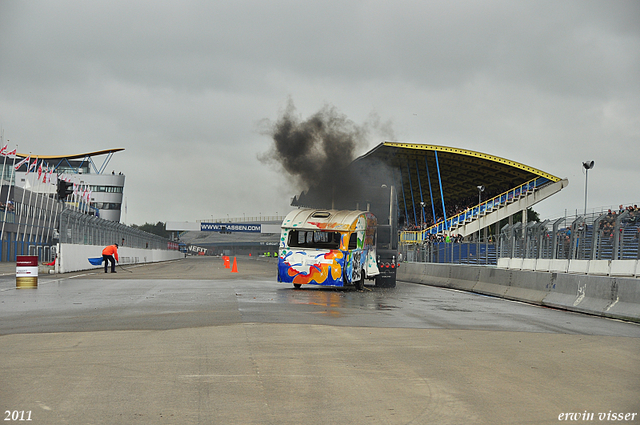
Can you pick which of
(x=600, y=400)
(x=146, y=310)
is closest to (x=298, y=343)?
(x=600, y=400)

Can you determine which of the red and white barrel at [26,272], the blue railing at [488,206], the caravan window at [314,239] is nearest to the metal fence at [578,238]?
the caravan window at [314,239]

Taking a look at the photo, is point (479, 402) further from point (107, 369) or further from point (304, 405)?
point (107, 369)

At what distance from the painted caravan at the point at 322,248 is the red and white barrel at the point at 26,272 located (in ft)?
24.6

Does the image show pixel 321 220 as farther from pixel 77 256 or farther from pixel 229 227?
pixel 229 227

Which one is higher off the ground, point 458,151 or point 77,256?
point 458,151

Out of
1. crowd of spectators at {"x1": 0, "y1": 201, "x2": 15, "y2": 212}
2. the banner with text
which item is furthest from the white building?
crowd of spectators at {"x1": 0, "y1": 201, "x2": 15, "y2": 212}

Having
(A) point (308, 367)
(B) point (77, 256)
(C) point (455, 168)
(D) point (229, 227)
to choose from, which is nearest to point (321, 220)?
(A) point (308, 367)

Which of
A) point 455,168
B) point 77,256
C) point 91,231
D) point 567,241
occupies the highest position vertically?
point 455,168

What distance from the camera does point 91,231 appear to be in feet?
128

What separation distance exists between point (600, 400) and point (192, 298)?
41.7 ft

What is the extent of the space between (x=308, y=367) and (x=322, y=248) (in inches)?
595

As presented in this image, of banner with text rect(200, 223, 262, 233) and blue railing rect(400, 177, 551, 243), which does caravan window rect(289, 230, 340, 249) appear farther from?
banner with text rect(200, 223, 262, 233)

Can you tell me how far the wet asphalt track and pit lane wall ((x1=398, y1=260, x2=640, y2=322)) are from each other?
1.24 metres

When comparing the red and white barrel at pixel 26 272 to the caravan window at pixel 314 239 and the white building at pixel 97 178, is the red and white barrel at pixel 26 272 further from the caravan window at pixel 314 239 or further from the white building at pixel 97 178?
the white building at pixel 97 178
